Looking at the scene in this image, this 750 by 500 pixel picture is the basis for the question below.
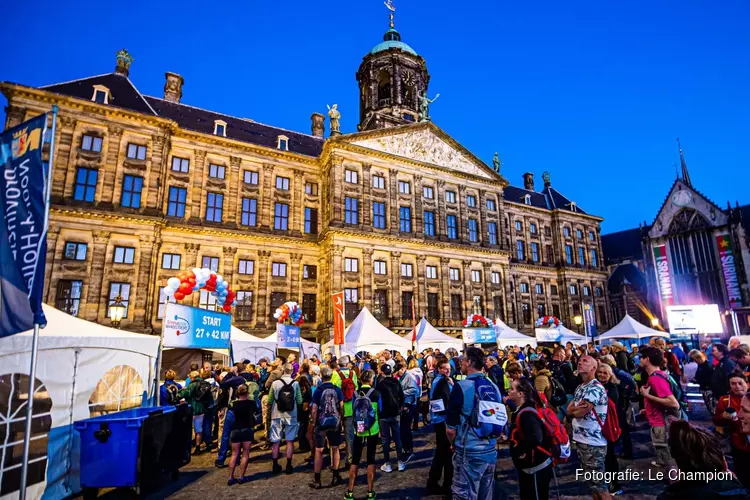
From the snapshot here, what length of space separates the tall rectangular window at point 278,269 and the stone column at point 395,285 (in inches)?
353

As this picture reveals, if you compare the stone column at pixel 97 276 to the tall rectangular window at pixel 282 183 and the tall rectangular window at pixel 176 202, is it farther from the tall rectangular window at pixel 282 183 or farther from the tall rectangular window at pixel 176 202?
the tall rectangular window at pixel 282 183

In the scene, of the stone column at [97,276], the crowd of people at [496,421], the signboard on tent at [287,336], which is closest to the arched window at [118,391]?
the crowd of people at [496,421]

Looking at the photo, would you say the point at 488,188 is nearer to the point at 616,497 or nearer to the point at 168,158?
the point at 168,158

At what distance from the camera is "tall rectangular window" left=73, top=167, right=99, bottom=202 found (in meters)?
26.9

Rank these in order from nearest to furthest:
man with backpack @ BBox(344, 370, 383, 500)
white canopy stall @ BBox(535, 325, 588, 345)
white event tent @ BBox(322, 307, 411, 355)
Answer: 1. man with backpack @ BBox(344, 370, 383, 500)
2. white event tent @ BBox(322, 307, 411, 355)
3. white canopy stall @ BBox(535, 325, 588, 345)

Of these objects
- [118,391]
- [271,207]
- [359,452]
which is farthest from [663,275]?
[118,391]

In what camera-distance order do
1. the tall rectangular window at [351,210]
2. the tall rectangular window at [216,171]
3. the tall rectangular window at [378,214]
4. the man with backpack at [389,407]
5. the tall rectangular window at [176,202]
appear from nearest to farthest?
the man with backpack at [389,407] → the tall rectangular window at [176,202] → the tall rectangular window at [216,171] → the tall rectangular window at [351,210] → the tall rectangular window at [378,214]

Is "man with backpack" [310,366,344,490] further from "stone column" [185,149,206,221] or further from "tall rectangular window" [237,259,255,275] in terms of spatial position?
"stone column" [185,149,206,221]

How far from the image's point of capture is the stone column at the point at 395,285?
32.8 metres

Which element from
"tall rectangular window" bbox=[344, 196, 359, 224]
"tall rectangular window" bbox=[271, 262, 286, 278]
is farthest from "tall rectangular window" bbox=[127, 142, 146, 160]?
"tall rectangular window" bbox=[344, 196, 359, 224]

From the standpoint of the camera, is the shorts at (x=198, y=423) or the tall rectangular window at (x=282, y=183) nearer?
the shorts at (x=198, y=423)

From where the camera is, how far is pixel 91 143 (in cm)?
2759

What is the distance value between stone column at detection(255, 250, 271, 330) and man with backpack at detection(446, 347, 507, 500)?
27317mm

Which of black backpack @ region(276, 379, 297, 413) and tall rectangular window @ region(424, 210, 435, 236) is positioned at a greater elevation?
tall rectangular window @ region(424, 210, 435, 236)
